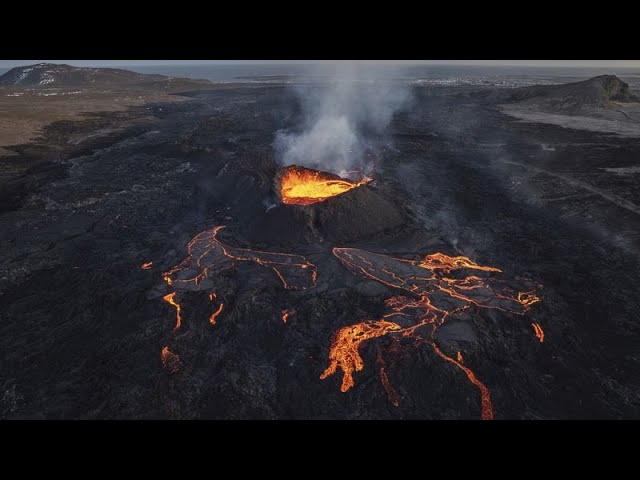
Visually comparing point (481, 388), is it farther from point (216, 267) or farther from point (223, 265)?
point (216, 267)

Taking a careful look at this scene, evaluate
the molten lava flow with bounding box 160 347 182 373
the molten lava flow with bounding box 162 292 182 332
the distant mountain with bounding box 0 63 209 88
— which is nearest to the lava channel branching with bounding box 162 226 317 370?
the molten lava flow with bounding box 162 292 182 332

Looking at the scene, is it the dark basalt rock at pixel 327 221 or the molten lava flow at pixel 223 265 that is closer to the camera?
the molten lava flow at pixel 223 265

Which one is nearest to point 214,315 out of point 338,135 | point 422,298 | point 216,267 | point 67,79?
point 216,267

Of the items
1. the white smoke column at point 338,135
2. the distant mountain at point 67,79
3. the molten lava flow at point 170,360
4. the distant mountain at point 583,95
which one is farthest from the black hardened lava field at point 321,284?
the distant mountain at point 67,79

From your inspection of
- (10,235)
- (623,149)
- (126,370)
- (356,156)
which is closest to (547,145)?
(623,149)

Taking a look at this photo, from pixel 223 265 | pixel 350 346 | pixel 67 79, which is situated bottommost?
pixel 350 346

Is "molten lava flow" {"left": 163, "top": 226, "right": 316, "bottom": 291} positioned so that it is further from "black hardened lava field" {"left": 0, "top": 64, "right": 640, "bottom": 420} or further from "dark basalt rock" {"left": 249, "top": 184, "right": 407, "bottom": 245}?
"dark basalt rock" {"left": 249, "top": 184, "right": 407, "bottom": 245}

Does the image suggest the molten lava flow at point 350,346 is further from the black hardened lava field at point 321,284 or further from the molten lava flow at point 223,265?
the molten lava flow at point 223,265
